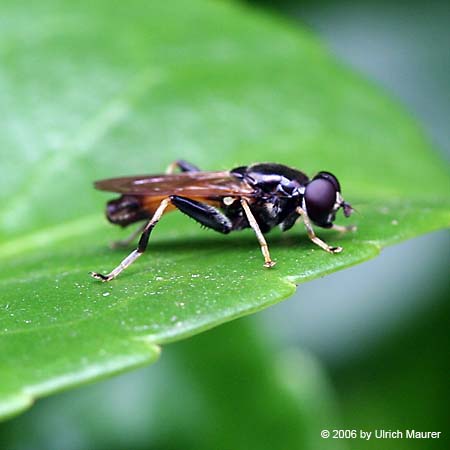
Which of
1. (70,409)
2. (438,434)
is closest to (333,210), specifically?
(438,434)

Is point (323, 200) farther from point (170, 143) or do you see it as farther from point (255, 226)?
point (170, 143)

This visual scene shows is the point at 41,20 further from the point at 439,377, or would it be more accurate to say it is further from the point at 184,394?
the point at 439,377

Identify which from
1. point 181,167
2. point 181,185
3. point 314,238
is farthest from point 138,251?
point 314,238

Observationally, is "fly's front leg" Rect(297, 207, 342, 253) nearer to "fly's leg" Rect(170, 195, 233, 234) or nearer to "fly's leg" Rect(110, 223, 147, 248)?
"fly's leg" Rect(170, 195, 233, 234)

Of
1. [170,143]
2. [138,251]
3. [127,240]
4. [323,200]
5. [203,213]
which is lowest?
[127,240]

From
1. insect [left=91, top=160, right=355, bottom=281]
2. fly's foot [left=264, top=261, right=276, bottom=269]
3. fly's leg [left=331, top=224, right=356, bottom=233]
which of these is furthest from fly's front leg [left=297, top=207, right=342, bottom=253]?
fly's foot [left=264, top=261, right=276, bottom=269]

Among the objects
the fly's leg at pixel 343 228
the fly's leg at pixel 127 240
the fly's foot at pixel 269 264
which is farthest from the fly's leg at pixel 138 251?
the fly's leg at pixel 343 228
